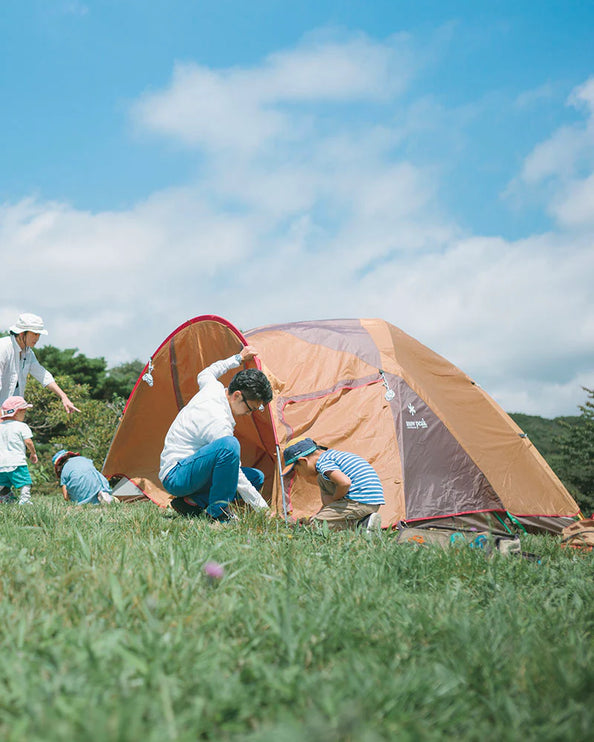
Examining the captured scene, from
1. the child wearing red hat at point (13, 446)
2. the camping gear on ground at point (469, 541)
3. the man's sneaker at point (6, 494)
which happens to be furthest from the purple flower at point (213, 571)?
the man's sneaker at point (6, 494)

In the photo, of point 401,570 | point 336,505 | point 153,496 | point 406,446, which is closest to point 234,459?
point 336,505

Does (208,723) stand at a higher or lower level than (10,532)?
lower

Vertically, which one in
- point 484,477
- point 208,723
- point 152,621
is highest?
point 484,477

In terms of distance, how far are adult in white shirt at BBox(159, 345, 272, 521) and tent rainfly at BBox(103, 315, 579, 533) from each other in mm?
399

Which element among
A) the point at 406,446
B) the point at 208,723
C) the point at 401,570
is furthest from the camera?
the point at 406,446

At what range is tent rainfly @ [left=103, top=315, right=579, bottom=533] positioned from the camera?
15.8 feet

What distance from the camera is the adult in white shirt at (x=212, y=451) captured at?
13.6 feet

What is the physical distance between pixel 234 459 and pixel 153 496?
277cm

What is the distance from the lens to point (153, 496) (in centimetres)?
652

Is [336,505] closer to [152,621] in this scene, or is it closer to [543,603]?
[543,603]

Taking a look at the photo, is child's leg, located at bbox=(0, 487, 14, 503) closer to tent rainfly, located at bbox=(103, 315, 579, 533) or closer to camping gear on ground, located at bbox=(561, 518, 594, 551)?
tent rainfly, located at bbox=(103, 315, 579, 533)

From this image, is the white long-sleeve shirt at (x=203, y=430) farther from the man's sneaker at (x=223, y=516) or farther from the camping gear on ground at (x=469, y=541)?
the camping gear on ground at (x=469, y=541)

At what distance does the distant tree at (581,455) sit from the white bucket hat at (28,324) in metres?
15.1

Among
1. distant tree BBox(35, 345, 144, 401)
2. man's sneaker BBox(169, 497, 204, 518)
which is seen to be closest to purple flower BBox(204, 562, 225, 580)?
man's sneaker BBox(169, 497, 204, 518)
